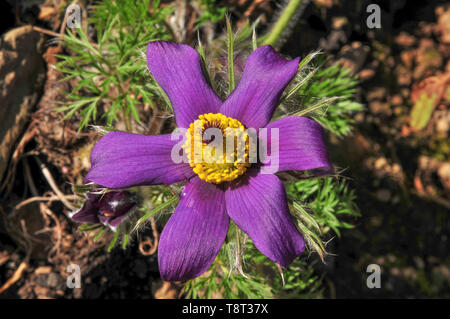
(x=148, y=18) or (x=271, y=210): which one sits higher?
(x=148, y=18)

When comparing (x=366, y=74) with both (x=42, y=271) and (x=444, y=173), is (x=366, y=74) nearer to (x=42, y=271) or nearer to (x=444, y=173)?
(x=444, y=173)

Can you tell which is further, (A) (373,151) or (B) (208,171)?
(A) (373,151)

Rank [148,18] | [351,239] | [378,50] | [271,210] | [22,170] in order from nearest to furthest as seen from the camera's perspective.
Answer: [271,210], [148,18], [22,170], [351,239], [378,50]

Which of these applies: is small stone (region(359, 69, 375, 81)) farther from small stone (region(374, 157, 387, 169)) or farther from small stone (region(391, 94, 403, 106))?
small stone (region(374, 157, 387, 169))

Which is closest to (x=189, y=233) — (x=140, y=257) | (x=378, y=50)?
(x=140, y=257)

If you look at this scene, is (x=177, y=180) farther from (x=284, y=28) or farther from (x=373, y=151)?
(x=373, y=151)

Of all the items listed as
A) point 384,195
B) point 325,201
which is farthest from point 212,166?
point 384,195

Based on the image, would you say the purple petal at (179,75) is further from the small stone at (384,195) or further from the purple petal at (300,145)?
the small stone at (384,195)
